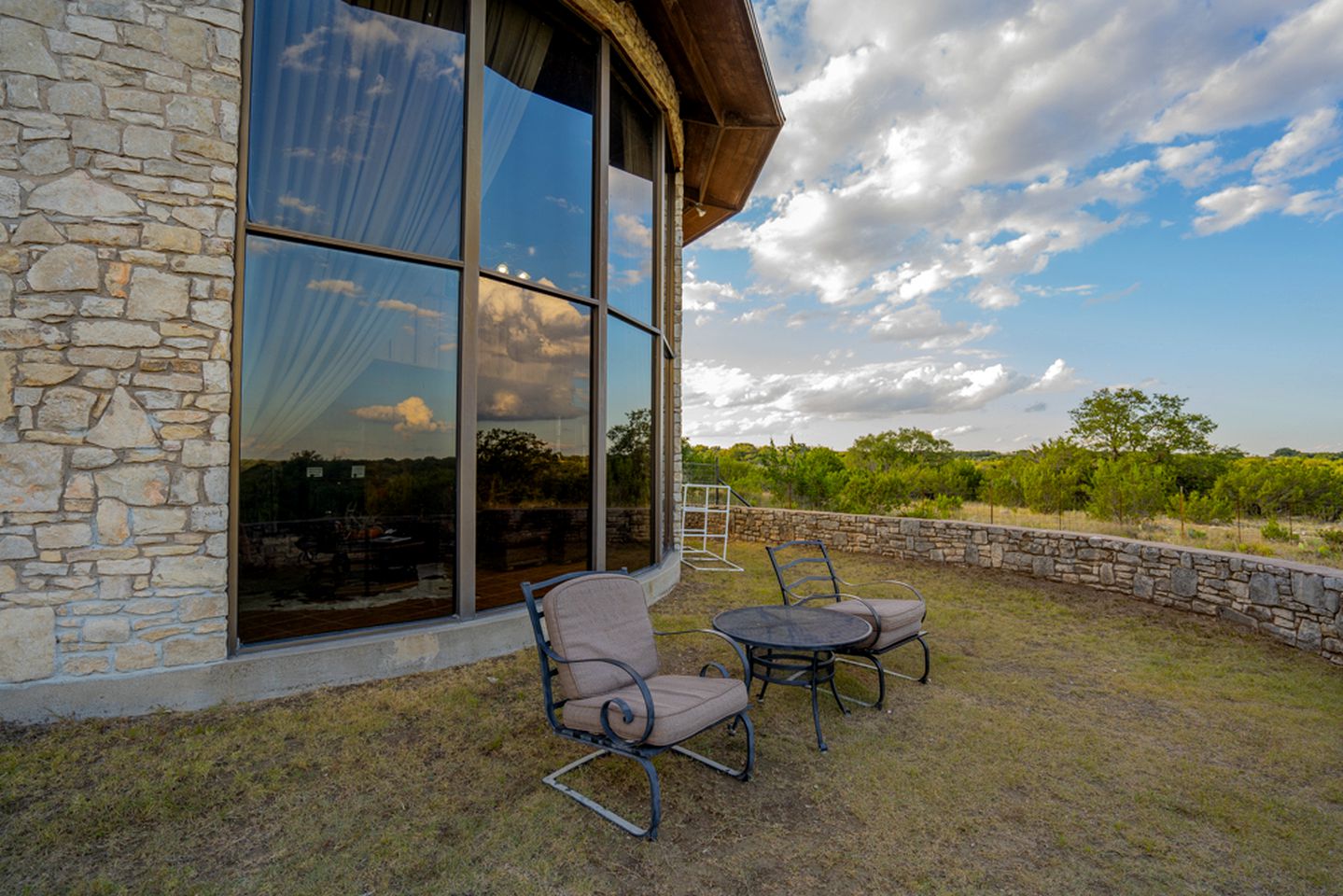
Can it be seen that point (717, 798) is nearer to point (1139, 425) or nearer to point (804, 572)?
point (804, 572)

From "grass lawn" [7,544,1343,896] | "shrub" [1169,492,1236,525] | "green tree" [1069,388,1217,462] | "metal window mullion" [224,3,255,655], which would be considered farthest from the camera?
"green tree" [1069,388,1217,462]

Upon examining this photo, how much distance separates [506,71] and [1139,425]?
75.0 feet

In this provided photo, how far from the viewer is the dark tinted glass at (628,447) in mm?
5453

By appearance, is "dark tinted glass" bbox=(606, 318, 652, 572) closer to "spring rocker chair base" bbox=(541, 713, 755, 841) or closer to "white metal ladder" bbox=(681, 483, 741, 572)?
"white metal ladder" bbox=(681, 483, 741, 572)

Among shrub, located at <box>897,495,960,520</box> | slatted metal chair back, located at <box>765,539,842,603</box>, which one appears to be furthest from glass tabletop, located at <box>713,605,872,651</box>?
shrub, located at <box>897,495,960,520</box>

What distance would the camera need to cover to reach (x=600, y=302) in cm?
519

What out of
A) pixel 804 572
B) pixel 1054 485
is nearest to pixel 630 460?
pixel 804 572

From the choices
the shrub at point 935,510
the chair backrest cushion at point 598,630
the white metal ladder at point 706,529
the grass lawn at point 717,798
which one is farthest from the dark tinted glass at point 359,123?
the shrub at point 935,510

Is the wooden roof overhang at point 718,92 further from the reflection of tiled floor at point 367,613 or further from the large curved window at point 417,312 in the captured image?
the reflection of tiled floor at point 367,613

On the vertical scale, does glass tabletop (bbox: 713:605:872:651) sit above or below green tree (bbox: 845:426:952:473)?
below

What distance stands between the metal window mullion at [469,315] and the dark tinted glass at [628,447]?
1.41 m

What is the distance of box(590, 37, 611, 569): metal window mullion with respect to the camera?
16.9ft

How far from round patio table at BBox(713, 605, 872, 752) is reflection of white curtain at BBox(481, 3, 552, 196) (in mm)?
3514

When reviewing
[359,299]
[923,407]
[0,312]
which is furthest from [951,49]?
[923,407]
